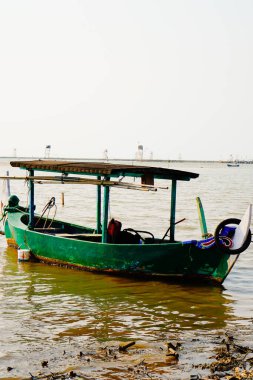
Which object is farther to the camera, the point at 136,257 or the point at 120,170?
the point at 120,170

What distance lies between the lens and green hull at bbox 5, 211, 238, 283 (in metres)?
10.9

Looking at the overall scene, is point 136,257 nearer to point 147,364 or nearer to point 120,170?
point 120,170

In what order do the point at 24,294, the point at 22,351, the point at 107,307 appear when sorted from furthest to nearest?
the point at 24,294 < the point at 107,307 < the point at 22,351

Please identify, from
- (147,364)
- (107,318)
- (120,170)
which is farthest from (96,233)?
(147,364)

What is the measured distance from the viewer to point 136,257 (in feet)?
38.1

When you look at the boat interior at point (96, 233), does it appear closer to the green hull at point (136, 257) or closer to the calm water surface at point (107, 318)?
the green hull at point (136, 257)

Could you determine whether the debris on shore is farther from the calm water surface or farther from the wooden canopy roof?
the wooden canopy roof

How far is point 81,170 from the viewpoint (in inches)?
490

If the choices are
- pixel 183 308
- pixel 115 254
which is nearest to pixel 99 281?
pixel 115 254

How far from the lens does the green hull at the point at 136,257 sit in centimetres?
1091

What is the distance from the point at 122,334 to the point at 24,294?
3130 millimetres

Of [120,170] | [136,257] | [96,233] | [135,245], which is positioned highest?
[120,170]

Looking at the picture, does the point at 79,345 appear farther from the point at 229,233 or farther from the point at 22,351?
the point at 229,233

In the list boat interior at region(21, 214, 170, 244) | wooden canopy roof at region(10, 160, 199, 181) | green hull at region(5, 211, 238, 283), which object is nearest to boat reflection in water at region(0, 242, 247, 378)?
green hull at region(5, 211, 238, 283)
